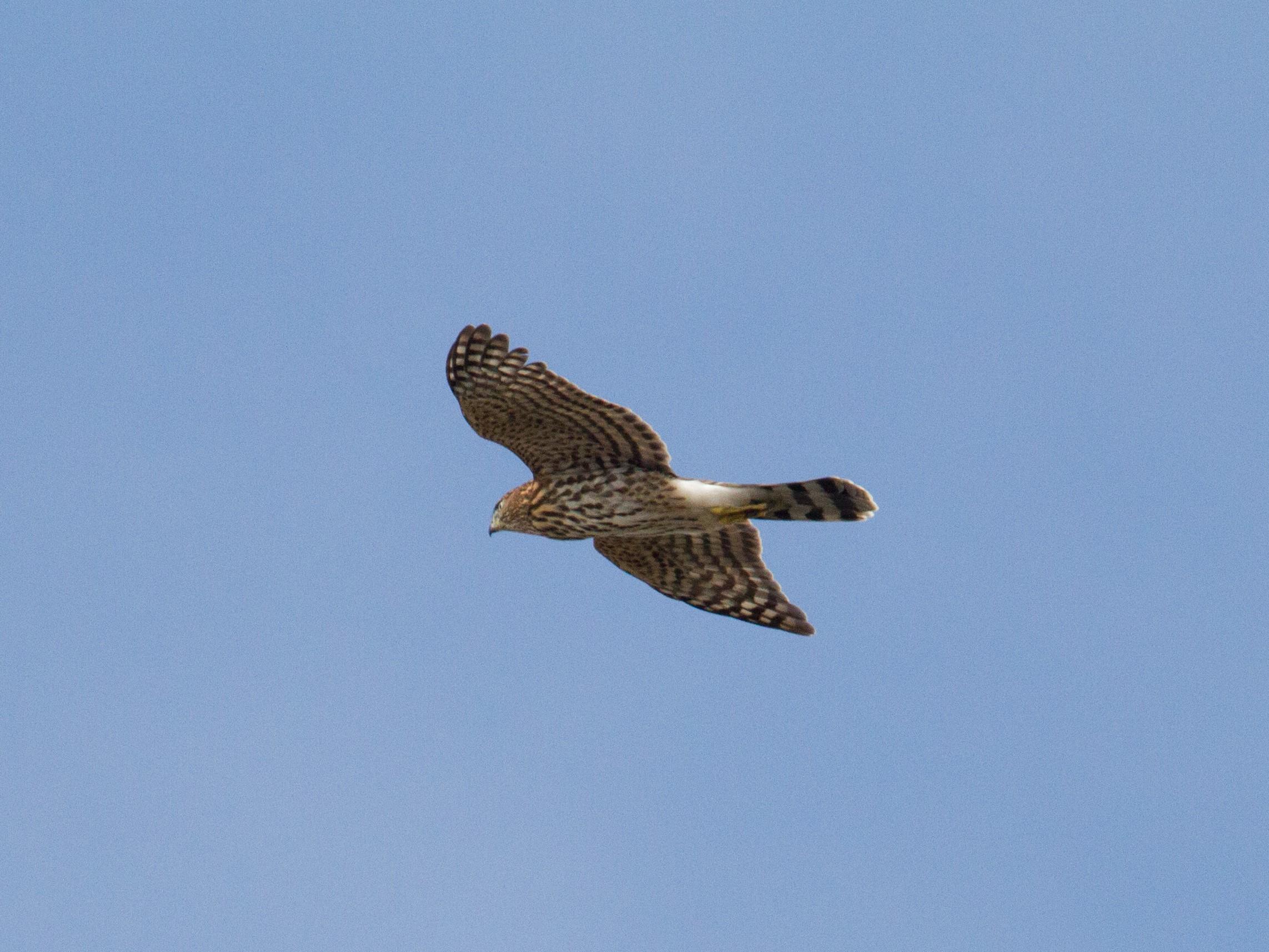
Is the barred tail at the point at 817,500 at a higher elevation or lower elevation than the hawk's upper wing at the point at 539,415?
lower

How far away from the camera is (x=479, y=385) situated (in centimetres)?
1239

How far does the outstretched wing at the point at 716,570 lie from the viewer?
13711mm

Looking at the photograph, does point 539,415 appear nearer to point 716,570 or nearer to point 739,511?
point 739,511

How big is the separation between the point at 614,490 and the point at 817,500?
149 centimetres

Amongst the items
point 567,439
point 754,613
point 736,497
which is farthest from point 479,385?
point 754,613

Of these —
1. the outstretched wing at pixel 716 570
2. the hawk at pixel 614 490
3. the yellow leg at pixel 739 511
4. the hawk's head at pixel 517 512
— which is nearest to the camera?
the hawk at pixel 614 490

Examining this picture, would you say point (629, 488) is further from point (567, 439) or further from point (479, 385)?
point (479, 385)

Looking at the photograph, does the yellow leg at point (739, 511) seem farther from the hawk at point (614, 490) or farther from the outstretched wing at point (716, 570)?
the outstretched wing at point (716, 570)

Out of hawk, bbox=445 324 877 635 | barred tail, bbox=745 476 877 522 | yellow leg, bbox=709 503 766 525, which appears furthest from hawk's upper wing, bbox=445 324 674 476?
barred tail, bbox=745 476 877 522

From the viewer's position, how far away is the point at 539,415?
12.6m

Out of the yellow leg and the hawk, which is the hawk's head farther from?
the yellow leg

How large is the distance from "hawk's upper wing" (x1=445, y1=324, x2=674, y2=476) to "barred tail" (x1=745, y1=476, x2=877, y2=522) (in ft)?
2.47

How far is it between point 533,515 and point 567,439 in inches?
31.2

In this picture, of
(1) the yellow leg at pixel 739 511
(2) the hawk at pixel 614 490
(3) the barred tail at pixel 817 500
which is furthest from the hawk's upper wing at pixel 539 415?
(3) the barred tail at pixel 817 500
